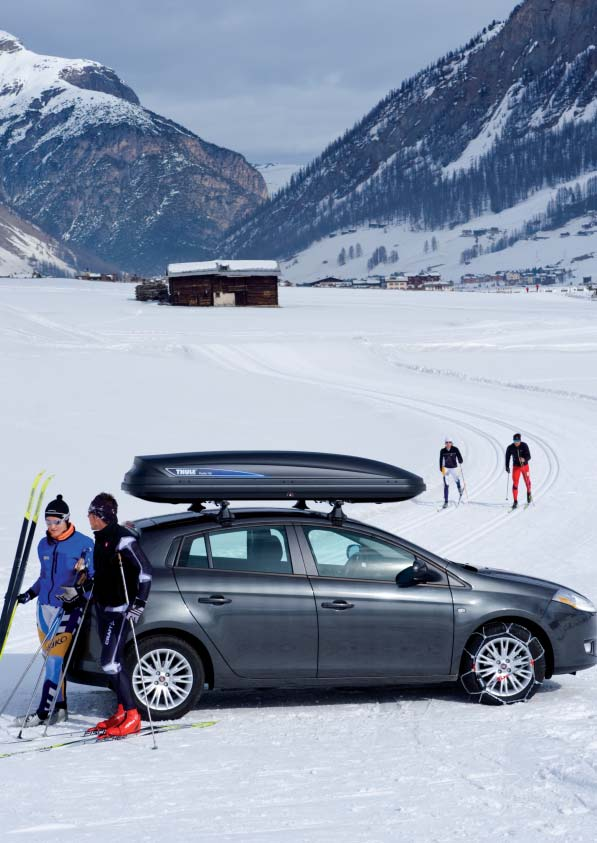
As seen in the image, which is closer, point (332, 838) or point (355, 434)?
point (332, 838)

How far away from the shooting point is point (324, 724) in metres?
8.12

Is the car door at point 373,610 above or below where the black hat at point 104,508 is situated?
below

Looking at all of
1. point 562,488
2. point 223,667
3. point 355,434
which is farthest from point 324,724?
point 355,434

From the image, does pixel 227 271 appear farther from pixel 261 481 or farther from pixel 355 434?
pixel 261 481

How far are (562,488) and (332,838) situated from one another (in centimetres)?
1773

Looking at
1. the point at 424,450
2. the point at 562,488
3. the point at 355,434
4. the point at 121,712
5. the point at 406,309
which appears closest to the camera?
the point at 121,712

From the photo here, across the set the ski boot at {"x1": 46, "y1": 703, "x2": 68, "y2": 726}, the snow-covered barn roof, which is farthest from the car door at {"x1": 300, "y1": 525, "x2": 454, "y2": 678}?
the snow-covered barn roof

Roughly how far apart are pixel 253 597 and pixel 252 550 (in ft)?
1.27

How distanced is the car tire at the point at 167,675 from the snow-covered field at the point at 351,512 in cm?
33

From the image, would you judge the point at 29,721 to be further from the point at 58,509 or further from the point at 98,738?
the point at 58,509

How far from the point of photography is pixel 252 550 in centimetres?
841

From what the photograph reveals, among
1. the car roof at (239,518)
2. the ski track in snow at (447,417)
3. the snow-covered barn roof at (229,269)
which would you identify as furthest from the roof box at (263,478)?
the snow-covered barn roof at (229,269)

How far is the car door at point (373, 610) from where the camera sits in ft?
27.3

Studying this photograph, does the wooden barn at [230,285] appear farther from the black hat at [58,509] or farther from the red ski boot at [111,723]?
the red ski boot at [111,723]
